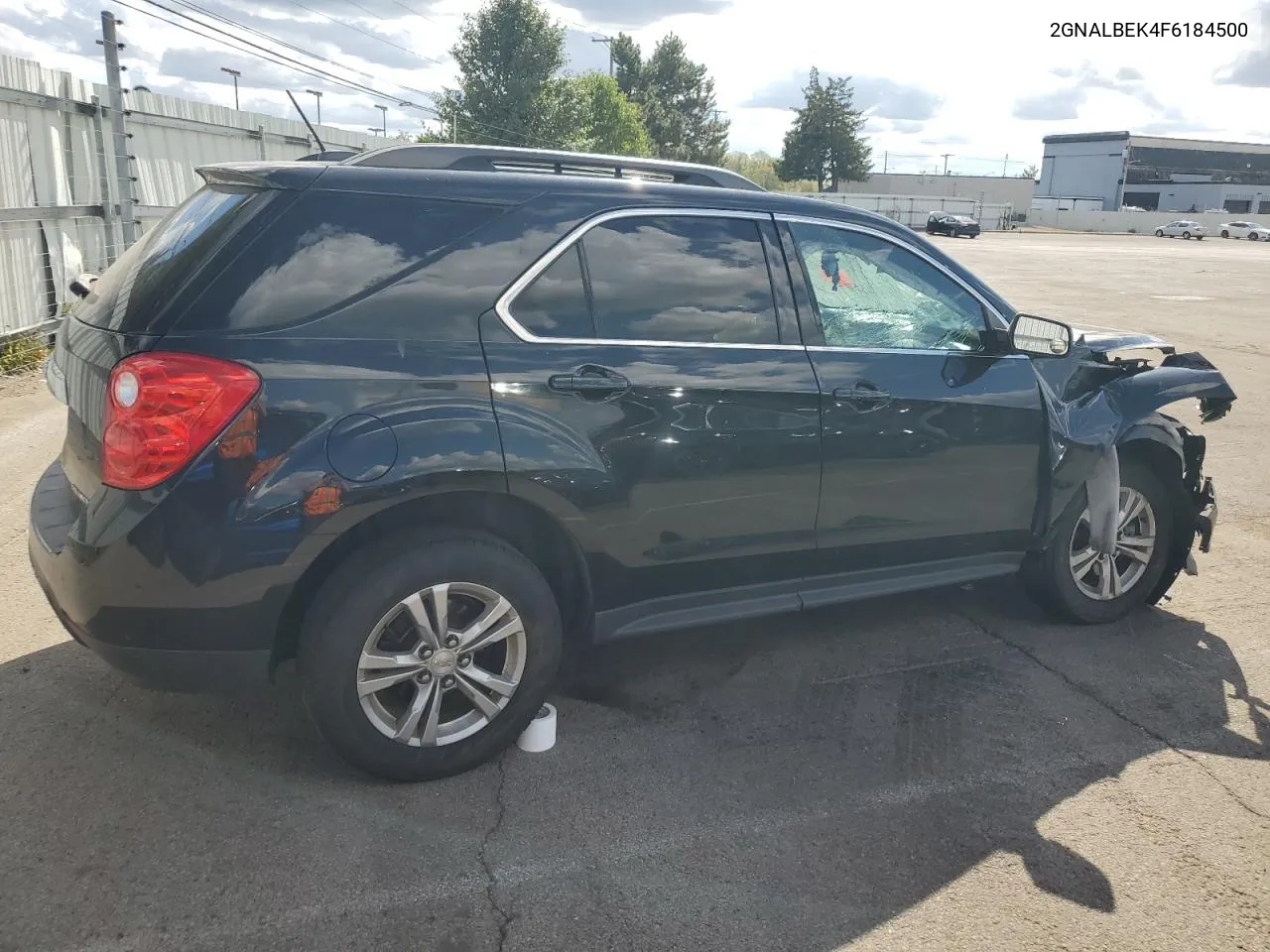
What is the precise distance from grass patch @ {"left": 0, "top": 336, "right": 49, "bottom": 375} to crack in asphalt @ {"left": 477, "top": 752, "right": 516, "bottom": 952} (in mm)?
7446

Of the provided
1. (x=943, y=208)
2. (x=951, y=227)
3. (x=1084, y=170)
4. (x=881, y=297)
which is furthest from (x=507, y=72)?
(x=1084, y=170)

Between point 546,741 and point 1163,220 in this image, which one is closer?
point 546,741

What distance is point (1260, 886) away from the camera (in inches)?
113

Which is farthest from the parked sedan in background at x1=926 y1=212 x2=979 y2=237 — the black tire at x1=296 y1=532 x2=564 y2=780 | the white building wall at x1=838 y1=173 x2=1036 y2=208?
the black tire at x1=296 y1=532 x2=564 y2=780

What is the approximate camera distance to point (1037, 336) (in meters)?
4.06

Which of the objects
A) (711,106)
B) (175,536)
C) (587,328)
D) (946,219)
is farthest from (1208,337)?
(711,106)

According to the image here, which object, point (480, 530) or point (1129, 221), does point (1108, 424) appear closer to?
point (480, 530)

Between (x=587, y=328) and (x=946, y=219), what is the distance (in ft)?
181

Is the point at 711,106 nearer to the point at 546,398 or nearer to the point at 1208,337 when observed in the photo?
the point at 1208,337

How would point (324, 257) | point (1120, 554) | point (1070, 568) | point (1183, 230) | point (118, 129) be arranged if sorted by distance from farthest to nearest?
point (1183, 230), point (118, 129), point (1120, 554), point (1070, 568), point (324, 257)

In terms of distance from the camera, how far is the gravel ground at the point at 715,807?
8.67 feet

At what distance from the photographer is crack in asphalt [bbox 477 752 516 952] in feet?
8.53

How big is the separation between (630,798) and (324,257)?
189 cm

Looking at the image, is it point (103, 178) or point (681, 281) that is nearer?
point (681, 281)
